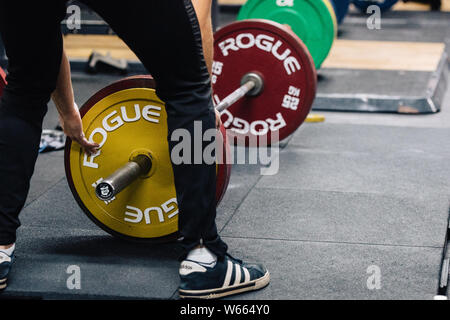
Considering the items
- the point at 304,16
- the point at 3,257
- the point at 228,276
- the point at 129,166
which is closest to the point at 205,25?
the point at 129,166

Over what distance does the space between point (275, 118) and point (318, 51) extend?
3.17ft

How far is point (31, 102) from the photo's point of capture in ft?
4.30

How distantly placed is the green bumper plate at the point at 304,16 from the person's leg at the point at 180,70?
191 centimetres

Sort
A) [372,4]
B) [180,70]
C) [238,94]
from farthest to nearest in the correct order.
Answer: [372,4]
[238,94]
[180,70]

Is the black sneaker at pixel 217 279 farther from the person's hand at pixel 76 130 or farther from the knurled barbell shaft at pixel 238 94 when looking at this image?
the knurled barbell shaft at pixel 238 94

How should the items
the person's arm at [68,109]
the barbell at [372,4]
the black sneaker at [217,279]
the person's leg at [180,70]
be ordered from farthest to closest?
1. the barbell at [372,4]
2. the person's arm at [68,109]
3. the black sneaker at [217,279]
4. the person's leg at [180,70]

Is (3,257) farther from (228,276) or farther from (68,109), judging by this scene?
(228,276)

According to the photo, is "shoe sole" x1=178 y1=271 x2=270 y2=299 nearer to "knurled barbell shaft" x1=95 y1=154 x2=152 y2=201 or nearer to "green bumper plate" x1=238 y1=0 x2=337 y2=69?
"knurled barbell shaft" x1=95 y1=154 x2=152 y2=201

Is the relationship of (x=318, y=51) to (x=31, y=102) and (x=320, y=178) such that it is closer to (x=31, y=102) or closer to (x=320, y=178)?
(x=320, y=178)

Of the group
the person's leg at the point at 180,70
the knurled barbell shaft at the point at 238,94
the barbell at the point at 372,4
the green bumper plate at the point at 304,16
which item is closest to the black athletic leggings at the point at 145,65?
the person's leg at the point at 180,70

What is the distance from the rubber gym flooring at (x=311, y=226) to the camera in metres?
1.38

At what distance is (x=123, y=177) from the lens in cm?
139

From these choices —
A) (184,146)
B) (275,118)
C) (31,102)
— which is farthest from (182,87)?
(275,118)

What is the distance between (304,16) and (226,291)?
6.59ft
